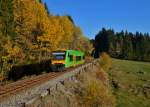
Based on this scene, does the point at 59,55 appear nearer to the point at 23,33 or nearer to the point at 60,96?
the point at 23,33

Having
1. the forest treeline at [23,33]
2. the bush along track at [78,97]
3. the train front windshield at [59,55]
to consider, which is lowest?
the bush along track at [78,97]

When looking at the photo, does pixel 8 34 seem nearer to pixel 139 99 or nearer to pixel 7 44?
pixel 7 44

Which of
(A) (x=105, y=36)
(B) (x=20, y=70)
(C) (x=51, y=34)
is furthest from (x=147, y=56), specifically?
(B) (x=20, y=70)

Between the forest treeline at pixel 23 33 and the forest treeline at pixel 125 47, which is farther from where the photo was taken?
the forest treeline at pixel 125 47

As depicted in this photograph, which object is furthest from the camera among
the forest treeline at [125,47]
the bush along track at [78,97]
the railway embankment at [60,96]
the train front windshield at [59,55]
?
the forest treeline at [125,47]

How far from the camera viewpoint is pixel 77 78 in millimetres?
37562

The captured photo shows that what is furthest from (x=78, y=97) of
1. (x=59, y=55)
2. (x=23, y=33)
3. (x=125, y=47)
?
(x=125, y=47)

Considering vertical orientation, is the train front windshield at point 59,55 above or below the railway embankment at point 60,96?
above

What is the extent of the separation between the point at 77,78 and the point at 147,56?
140 metres

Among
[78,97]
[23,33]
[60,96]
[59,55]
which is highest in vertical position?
[23,33]

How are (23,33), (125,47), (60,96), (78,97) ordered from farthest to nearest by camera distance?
Result: (125,47) < (23,33) < (78,97) < (60,96)

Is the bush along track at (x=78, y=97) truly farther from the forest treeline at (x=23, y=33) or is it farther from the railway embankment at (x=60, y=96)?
the forest treeline at (x=23, y=33)

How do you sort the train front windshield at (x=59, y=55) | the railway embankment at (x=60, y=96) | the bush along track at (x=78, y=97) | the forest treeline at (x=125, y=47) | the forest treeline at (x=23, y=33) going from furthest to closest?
the forest treeline at (x=125, y=47) < the forest treeline at (x=23, y=33) < the train front windshield at (x=59, y=55) < the bush along track at (x=78, y=97) < the railway embankment at (x=60, y=96)

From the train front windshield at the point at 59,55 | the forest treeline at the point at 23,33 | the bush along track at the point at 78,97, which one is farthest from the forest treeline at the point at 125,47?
the bush along track at the point at 78,97
